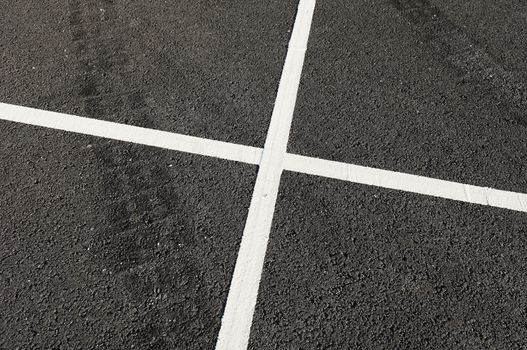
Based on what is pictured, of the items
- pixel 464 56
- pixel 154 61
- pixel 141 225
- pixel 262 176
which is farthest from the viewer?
pixel 464 56

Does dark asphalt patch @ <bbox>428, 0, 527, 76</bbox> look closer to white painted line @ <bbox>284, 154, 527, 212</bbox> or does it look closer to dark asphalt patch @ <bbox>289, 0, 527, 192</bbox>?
dark asphalt patch @ <bbox>289, 0, 527, 192</bbox>

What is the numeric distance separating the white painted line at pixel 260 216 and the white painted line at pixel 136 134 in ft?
0.54

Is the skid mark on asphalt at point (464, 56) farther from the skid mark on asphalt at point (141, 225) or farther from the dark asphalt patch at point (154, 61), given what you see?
the skid mark on asphalt at point (141, 225)

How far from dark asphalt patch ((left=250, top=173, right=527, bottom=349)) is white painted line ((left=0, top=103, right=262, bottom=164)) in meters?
0.41

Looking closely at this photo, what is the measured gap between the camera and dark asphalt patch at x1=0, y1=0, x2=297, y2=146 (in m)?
4.20

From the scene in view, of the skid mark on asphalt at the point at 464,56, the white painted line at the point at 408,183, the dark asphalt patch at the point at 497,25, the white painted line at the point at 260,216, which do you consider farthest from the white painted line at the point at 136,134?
the dark asphalt patch at the point at 497,25

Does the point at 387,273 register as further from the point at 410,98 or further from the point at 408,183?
the point at 410,98

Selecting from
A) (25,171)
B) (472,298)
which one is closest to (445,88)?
(472,298)

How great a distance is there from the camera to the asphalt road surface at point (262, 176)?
10.5ft

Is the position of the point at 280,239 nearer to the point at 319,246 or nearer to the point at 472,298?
the point at 319,246

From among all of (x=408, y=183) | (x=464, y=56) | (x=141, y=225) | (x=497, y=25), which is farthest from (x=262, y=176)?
(x=497, y=25)

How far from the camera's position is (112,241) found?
11.3 ft

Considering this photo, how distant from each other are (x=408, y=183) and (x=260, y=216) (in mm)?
1010

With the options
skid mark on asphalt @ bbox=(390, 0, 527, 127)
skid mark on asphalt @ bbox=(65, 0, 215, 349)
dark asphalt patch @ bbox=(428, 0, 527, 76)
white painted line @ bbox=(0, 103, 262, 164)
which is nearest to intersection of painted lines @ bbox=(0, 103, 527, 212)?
white painted line @ bbox=(0, 103, 262, 164)
